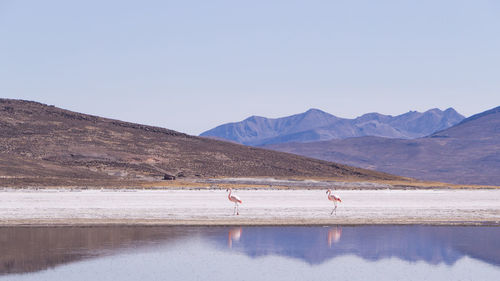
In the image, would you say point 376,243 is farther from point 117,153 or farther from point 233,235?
point 117,153

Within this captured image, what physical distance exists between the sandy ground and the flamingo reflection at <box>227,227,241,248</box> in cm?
133

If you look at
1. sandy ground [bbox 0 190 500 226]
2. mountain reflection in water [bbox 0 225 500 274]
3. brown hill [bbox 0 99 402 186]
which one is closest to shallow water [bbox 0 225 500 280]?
mountain reflection in water [bbox 0 225 500 274]

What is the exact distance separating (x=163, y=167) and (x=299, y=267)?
62.1m

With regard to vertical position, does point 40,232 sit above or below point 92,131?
below

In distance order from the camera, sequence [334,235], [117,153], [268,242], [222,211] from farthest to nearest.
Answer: [117,153]
[222,211]
[334,235]
[268,242]

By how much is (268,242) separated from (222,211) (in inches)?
350

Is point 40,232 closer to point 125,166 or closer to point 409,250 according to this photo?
point 409,250

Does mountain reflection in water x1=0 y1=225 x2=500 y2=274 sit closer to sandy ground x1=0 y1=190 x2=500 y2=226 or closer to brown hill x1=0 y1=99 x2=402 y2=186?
sandy ground x1=0 y1=190 x2=500 y2=226

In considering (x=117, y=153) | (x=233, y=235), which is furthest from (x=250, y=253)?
(x=117, y=153)

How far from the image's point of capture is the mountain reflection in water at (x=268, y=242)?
A: 23.0 metres

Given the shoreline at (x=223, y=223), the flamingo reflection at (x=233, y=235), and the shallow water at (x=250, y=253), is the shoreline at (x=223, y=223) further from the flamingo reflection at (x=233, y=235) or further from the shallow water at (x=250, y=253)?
the flamingo reflection at (x=233, y=235)

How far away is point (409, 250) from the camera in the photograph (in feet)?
80.6

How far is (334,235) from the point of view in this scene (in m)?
27.4

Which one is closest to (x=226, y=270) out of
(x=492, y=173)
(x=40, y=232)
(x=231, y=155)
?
(x=40, y=232)
